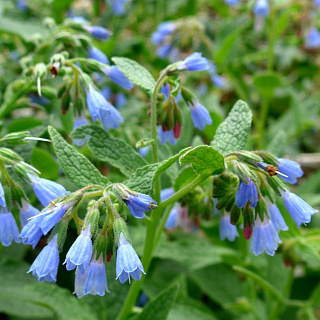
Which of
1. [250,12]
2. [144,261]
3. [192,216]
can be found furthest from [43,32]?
[144,261]

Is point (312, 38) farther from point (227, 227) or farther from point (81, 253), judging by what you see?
point (81, 253)

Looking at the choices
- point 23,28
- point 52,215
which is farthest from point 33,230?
point 23,28

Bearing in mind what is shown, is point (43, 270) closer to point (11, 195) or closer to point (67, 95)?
point (11, 195)

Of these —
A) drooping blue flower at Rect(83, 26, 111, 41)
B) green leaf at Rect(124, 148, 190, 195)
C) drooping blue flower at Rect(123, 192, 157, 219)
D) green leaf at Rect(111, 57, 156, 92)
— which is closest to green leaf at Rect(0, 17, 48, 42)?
drooping blue flower at Rect(83, 26, 111, 41)

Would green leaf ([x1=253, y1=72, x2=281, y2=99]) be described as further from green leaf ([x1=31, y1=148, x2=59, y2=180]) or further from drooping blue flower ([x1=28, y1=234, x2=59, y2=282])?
drooping blue flower ([x1=28, y1=234, x2=59, y2=282])

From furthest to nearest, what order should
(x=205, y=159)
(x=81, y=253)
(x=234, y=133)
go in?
(x=234, y=133) < (x=205, y=159) < (x=81, y=253)
